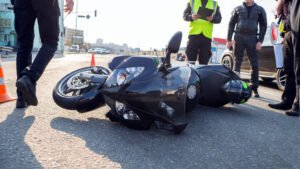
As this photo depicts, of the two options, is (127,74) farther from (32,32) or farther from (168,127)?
(32,32)

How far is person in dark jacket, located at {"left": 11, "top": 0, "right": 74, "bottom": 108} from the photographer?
2771 mm

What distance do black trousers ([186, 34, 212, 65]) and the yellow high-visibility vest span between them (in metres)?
0.08

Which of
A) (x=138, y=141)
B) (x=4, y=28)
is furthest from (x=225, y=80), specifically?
(x=4, y=28)

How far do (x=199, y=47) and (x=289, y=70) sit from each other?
1521 millimetres

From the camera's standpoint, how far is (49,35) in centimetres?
294

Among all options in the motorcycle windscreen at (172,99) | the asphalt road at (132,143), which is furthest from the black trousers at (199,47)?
the motorcycle windscreen at (172,99)

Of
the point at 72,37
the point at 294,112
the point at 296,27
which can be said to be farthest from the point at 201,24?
the point at 72,37

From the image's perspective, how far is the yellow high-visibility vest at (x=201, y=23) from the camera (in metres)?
4.87

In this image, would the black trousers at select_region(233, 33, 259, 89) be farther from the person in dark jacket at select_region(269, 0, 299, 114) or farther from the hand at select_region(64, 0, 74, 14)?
the hand at select_region(64, 0, 74, 14)

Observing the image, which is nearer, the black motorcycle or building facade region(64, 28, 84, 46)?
the black motorcycle

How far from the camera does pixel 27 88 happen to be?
2.52m

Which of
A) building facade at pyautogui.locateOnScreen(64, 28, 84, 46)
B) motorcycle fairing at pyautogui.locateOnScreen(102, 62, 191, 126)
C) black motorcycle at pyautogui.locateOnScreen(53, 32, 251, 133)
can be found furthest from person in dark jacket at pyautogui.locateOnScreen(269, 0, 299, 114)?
building facade at pyautogui.locateOnScreen(64, 28, 84, 46)

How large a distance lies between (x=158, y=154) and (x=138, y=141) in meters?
0.28

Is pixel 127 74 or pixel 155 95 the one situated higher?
pixel 127 74
